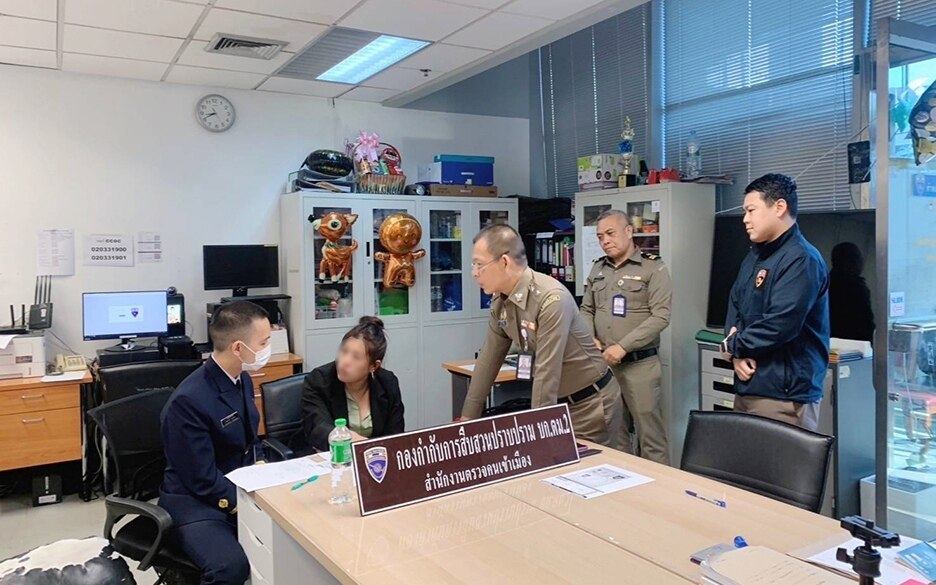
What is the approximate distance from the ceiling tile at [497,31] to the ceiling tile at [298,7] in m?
0.73

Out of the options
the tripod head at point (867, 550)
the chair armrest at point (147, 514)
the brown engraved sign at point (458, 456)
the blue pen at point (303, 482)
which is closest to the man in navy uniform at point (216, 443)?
the chair armrest at point (147, 514)

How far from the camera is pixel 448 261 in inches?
225

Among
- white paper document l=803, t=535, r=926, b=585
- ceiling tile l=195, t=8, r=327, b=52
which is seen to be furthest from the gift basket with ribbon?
white paper document l=803, t=535, r=926, b=585

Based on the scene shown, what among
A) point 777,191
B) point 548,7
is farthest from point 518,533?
point 548,7

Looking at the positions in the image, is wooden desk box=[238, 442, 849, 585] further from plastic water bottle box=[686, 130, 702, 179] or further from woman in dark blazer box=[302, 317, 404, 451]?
plastic water bottle box=[686, 130, 702, 179]

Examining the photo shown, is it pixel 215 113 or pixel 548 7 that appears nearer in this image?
pixel 548 7

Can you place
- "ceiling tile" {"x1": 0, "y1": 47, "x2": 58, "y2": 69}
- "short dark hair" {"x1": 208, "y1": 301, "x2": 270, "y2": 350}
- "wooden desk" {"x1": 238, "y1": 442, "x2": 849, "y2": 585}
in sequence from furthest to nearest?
"ceiling tile" {"x1": 0, "y1": 47, "x2": 58, "y2": 69} < "short dark hair" {"x1": 208, "y1": 301, "x2": 270, "y2": 350} < "wooden desk" {"x1": 238, "y1": 442, "x2": 849, "y2": 585}

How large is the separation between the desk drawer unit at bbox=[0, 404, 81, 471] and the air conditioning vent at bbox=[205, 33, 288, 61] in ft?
7.63

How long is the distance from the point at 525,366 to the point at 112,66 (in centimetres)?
352

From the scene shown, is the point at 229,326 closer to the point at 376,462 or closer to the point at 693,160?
the point at 376,462

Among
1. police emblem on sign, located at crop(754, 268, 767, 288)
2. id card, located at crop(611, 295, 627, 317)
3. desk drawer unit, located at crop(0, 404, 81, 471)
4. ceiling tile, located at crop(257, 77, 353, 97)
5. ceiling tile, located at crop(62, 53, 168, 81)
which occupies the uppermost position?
ceiling tile, located at crop(257, 77, 353, 97)

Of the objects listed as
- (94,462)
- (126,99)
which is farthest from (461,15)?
(94,462)

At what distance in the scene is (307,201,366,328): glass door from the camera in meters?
4.98

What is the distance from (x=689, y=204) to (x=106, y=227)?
390 cm
